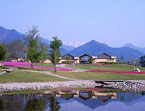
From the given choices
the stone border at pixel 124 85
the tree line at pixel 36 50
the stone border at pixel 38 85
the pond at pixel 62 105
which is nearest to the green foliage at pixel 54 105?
the pond at pixel 62 105

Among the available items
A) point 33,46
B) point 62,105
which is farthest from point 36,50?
point 62,105

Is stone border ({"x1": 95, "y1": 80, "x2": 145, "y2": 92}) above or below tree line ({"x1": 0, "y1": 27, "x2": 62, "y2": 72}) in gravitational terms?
below

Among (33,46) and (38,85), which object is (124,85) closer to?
(38,85)

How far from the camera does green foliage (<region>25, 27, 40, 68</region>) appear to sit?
4684 cm

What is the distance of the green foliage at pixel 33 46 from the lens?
46844 millimetres

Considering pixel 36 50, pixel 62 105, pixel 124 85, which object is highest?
pixel 36 50

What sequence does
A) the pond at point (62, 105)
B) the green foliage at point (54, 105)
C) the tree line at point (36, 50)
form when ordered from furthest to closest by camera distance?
the tree line at point (36, 50) < the green foliage at point (54, 105) < the pond at point (62, 105)

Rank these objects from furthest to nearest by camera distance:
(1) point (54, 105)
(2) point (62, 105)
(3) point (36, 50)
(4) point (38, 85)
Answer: (3) point (36, 50) < (4) point (38, 85) < (2) point (62, 105) < (1) point (54, 105)

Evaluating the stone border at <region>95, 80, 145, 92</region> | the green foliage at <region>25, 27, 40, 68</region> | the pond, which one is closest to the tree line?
the green foliage at <region>25, 27, 40, 68</region>

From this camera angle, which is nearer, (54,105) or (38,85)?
(54,105)

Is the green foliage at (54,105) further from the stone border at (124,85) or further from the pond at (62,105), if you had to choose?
the stone border at (124,85)

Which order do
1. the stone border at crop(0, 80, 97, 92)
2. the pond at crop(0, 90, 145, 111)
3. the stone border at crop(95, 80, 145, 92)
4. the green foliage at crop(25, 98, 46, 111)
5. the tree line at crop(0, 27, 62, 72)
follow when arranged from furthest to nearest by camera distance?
the tree line at crop(0, 27, 62, 72) → the stone border at crop(95, 80, 145, 92) → the stone border at crop(0, 80, 97, 92) → the pond at crop(0, 90, 145, 111) → the green foliage at crop(25, 98, 46, 111)

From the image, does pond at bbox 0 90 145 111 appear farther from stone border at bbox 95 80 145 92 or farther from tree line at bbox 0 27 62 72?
tree line at bbox 0 27 62 72

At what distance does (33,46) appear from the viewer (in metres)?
48.3
